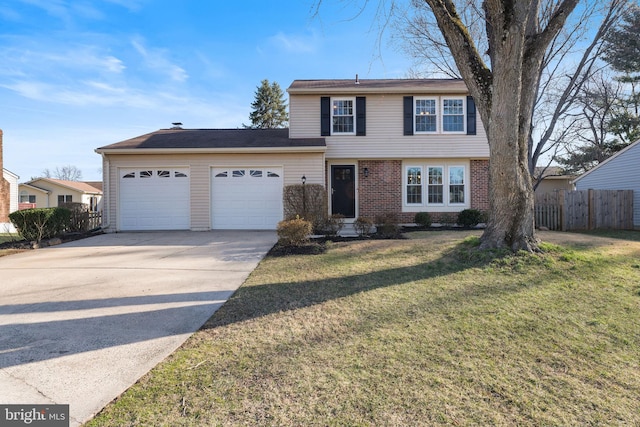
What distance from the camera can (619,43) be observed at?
18.5 m

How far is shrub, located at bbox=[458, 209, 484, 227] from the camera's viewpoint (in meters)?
11.7

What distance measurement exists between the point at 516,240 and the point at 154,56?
1368 centimetres

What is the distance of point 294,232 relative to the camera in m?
7.47

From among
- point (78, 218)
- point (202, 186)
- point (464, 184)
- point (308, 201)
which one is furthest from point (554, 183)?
point (78, 218)

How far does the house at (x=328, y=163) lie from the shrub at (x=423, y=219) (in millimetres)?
534

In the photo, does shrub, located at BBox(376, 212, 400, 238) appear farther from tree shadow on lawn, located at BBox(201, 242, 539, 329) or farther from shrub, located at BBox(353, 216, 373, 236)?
tree shadow on lawn, located at BBox(201, 242, 539, 329)

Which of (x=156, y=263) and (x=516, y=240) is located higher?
(x=516, y=240)

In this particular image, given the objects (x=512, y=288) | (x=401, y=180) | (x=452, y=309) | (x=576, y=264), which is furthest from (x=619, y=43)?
(x=452, y=309)

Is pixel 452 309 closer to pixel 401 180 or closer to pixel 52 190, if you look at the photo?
pixel 401 180

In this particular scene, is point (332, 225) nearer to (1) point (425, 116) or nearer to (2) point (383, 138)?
(2) point (383, 138)

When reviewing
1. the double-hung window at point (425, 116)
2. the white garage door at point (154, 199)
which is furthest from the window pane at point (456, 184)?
the white garage door at point (154, 199)

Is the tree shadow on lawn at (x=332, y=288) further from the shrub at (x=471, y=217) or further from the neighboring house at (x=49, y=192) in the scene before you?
the neighboring house at (x=49, y=192)

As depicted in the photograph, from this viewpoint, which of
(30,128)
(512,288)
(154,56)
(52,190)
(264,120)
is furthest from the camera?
(264,120)

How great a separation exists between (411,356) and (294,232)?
5.00m
